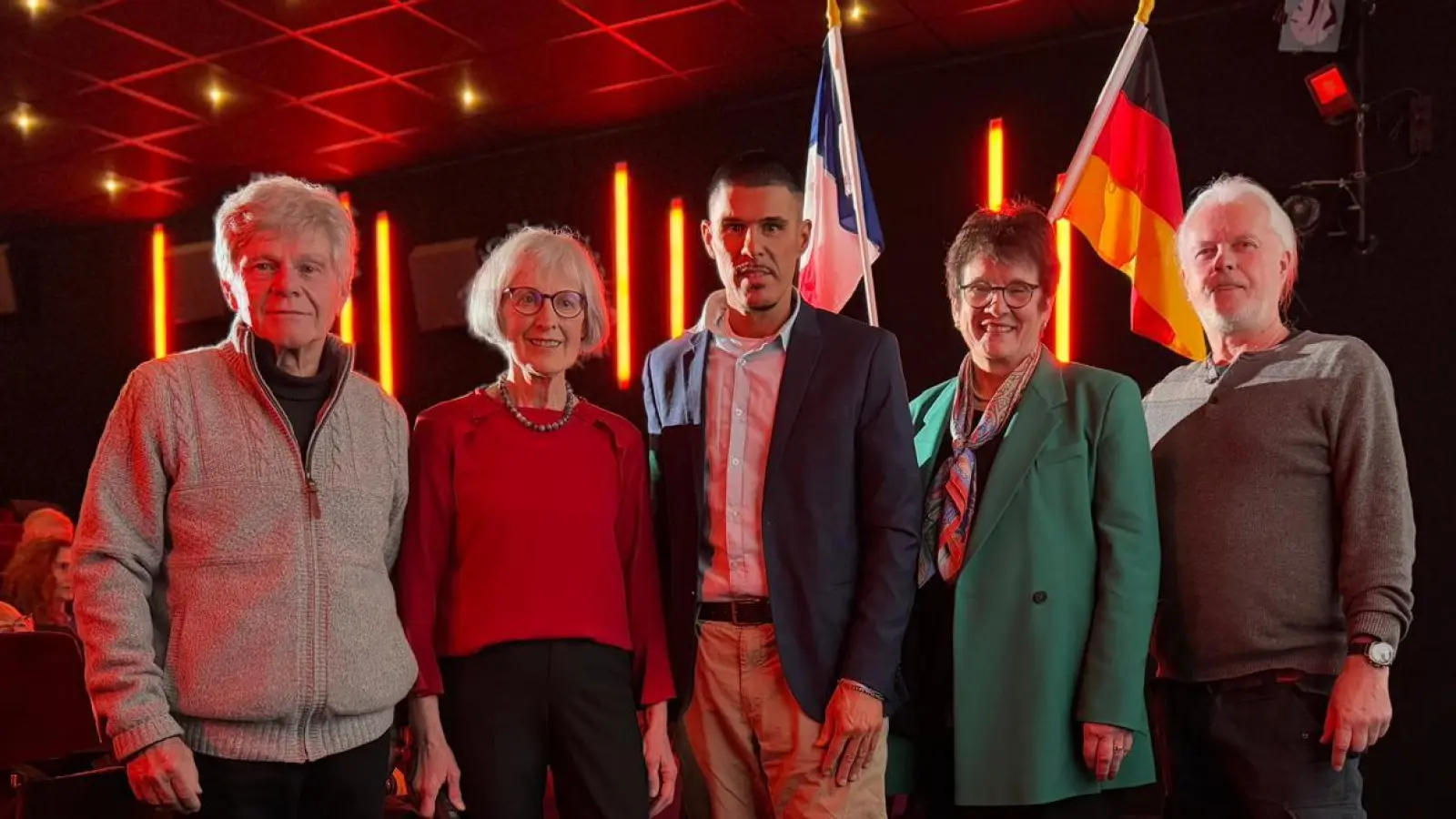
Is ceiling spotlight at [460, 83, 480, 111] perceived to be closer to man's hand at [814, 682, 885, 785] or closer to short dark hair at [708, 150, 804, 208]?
short dark hair at [708, 150, 804, 208]

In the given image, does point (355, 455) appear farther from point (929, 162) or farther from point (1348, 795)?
point (929, 162)

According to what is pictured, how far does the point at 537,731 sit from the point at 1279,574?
1.41 meters

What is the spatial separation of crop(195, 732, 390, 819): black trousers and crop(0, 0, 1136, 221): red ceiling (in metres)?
4.23

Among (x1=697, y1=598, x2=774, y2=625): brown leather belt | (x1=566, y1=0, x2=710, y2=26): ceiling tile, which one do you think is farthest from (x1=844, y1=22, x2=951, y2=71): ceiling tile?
(x1=697, y1=598, x2=774, y2=625): brown leather belt

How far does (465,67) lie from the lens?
6352mm

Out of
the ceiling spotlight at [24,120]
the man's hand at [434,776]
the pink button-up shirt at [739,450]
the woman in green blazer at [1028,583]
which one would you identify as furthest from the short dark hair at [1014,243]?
the ceiling spotlight at [24,120]

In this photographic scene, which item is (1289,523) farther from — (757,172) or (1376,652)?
(757,172)

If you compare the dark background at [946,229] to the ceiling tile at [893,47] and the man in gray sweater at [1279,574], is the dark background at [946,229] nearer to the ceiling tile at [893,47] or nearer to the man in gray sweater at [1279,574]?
the ceiling tile at [893,47]

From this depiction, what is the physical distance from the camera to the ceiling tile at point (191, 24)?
5586mm

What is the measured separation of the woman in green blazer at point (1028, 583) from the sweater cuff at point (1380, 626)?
0.37m

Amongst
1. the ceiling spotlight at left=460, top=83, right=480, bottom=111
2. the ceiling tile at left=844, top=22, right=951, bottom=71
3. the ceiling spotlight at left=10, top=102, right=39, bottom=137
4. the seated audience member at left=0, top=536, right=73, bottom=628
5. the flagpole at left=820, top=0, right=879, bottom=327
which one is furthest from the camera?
the ceiling spotlight at left=10, top=102, right=39, bottom=137

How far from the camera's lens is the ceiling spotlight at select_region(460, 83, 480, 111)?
6.68m

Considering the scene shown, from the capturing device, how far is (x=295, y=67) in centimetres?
630

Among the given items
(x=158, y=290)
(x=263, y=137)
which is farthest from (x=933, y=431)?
(x=158, y=290)
